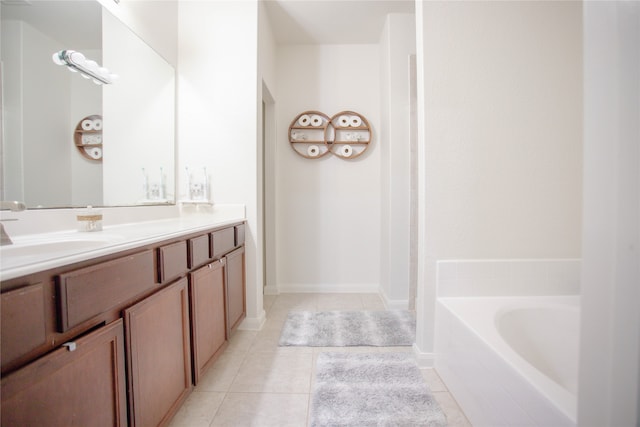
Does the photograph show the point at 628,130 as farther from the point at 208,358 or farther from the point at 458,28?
the point at 208,358

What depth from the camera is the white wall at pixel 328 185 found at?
3109 millimetres

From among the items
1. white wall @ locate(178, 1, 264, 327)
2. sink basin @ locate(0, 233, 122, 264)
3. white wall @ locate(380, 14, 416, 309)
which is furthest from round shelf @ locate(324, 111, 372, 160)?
sink basin @ locate(0, 233, 122, 264)

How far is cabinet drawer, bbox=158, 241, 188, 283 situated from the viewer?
1120mm

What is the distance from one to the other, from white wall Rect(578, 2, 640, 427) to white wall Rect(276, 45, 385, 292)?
2.70 m

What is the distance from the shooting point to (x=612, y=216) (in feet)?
1.30

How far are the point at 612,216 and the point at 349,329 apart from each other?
6.71 ft

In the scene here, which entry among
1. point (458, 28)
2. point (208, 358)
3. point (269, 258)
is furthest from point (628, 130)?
point (269, 258)

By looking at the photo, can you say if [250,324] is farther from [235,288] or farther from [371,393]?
[371,393]

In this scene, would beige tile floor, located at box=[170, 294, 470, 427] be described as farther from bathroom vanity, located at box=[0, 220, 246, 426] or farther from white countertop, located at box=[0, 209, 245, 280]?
white countertop, located at box=[0, 209, 245, 280]

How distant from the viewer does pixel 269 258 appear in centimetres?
312

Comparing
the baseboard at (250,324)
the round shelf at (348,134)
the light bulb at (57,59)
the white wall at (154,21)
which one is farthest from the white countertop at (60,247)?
the round shelf at (348,134)

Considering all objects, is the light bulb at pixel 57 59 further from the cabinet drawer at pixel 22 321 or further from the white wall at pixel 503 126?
the white wall at pixel 503 126

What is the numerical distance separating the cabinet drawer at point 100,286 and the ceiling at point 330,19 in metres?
2.49

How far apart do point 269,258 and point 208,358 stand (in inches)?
63.7
